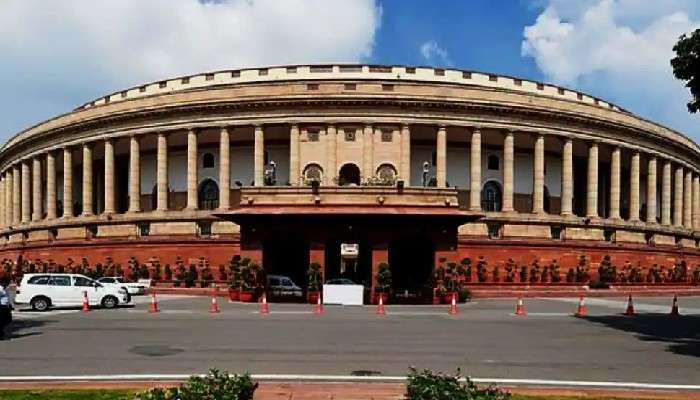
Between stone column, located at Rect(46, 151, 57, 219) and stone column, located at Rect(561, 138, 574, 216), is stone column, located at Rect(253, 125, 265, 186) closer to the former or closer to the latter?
stone column, located at Rect(46, 151, 57, 219)

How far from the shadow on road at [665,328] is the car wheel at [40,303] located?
26064 millimetres

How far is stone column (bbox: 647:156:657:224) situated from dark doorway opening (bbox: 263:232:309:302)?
43.0 metres

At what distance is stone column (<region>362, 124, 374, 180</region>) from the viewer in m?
61.9

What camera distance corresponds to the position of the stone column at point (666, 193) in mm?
76688

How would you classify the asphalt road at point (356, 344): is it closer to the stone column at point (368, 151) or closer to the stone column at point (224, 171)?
the stone column at point (368, 151)

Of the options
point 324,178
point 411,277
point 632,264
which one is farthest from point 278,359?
point 632,264

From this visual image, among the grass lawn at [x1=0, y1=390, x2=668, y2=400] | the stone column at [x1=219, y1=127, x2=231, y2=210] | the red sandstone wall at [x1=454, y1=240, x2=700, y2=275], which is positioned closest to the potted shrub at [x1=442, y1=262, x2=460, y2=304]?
the red sandstone wall at [x1=454, y1=240, x2=700, y2=275]

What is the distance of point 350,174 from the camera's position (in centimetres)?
6366

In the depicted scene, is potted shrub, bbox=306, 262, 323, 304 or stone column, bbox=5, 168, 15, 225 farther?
stone column, bbox=5, 168, 15, 225

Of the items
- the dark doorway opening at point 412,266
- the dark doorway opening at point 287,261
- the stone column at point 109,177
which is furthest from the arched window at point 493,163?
the stone column at point 109,177

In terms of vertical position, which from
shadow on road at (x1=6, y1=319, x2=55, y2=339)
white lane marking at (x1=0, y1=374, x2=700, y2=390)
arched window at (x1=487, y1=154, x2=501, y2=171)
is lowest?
shadow on road at (x1=6, y1=319, x2=55, y2=339)

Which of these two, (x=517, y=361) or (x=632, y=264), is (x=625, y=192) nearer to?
(x=632, y=264)

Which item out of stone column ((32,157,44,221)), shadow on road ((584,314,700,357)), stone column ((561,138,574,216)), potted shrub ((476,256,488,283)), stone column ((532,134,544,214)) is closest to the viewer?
shadow on road ((584,314,700,357))

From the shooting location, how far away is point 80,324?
26734mm
